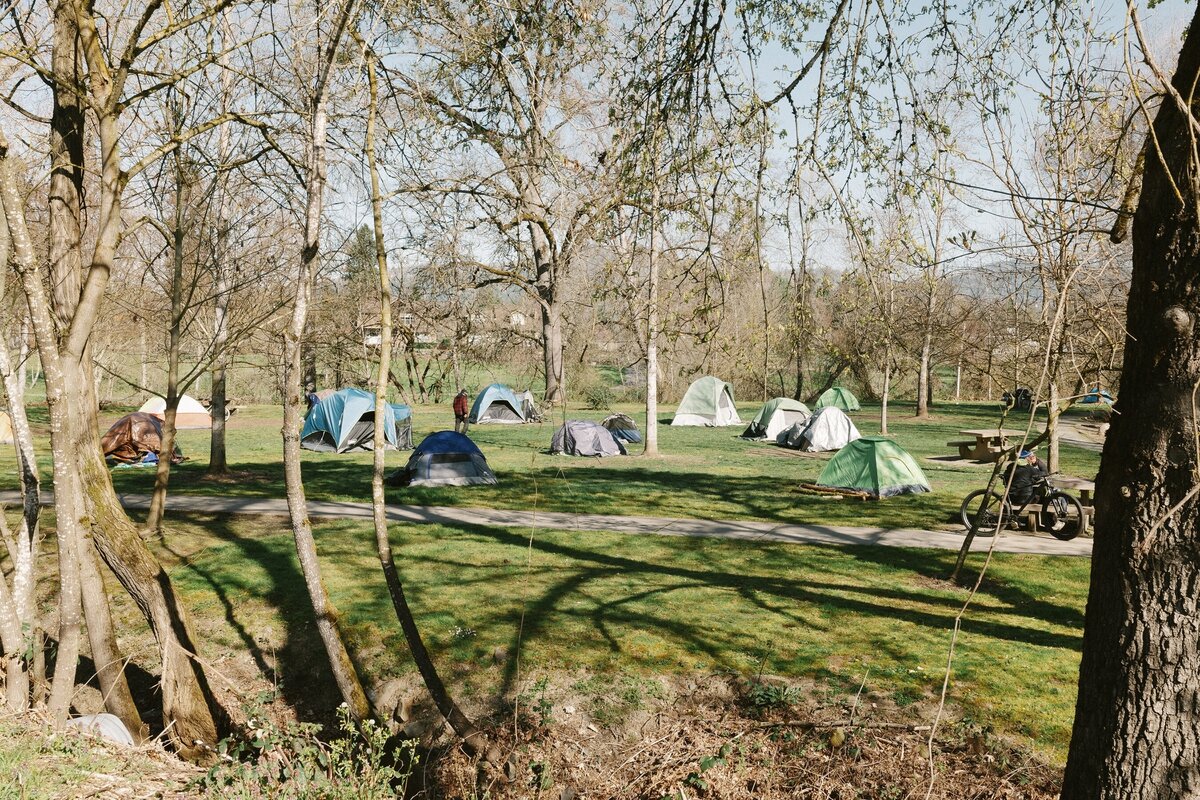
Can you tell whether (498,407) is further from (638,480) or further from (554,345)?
(638,480)

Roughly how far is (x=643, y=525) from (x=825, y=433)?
12167mm

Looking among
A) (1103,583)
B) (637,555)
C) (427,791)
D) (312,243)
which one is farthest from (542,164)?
(637,555)

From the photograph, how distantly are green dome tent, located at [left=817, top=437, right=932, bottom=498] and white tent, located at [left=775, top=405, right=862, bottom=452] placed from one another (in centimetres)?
740

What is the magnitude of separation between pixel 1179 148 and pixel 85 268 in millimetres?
7481

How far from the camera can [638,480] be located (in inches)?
642

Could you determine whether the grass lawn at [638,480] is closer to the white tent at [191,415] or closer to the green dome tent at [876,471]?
the green dome tent at [876,471]

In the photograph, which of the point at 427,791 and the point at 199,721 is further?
the point at 199,721

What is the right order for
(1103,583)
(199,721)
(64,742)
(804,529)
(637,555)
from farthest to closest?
(804,529)
(637,555)
(199,721)
(64,742)
(1103,583)

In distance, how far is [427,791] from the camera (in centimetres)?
529

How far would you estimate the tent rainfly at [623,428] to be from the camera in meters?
22.6

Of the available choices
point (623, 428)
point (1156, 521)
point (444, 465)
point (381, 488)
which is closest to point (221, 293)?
point (381, 488)

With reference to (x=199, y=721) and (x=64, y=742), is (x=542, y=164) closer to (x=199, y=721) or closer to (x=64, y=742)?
(x=64, y=742)

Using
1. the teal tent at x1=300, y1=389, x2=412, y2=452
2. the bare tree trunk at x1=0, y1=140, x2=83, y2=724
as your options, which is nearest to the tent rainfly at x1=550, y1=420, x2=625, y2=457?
the teal tent at x1=300, y1=389, x2=412, y2=452

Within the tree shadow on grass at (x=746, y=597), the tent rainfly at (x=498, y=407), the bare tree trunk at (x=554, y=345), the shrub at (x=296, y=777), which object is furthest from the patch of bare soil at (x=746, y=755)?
A: the tent rainfly at (x=498, y=407)
